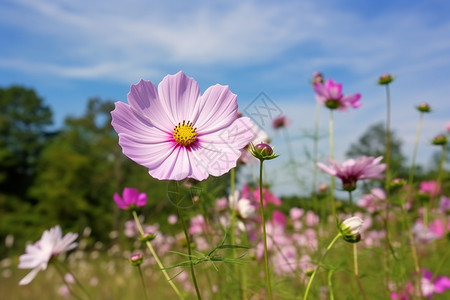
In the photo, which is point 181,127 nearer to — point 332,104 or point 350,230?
point 350,230

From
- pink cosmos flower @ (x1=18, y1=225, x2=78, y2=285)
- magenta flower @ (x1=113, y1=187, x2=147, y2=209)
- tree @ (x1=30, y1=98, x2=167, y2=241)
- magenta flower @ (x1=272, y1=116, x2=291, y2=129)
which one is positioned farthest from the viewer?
tree @ (x1=30, y1=98, x2=167, y2=241)

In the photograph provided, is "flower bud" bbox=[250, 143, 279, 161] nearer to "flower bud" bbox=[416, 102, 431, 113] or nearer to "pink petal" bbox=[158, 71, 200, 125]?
"pink petal" bbox=[158, 71, 200, 125]

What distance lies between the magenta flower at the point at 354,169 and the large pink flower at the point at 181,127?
28 cm

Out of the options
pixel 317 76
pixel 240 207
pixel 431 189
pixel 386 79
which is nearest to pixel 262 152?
pixel 240 207

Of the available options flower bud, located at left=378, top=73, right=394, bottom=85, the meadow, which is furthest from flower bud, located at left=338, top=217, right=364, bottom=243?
flower bud, located at left=378, top=73, right=394, bottom=85

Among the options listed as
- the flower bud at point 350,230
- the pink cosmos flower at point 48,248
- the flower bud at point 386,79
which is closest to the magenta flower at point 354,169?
the flower bud at point 350,230

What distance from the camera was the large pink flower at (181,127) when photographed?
443mm

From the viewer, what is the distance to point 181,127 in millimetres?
501

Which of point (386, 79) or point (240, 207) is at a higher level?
point (386, 79)

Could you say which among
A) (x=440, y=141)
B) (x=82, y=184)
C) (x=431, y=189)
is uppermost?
(x=440, y=141)

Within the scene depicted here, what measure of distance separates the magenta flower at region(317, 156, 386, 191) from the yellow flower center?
0.29 meters

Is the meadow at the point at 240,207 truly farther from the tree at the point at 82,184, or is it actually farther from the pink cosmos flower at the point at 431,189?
the tree at the point at 82,184

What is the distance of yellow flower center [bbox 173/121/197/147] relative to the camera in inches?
19.2

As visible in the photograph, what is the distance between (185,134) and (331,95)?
0.59 meters
